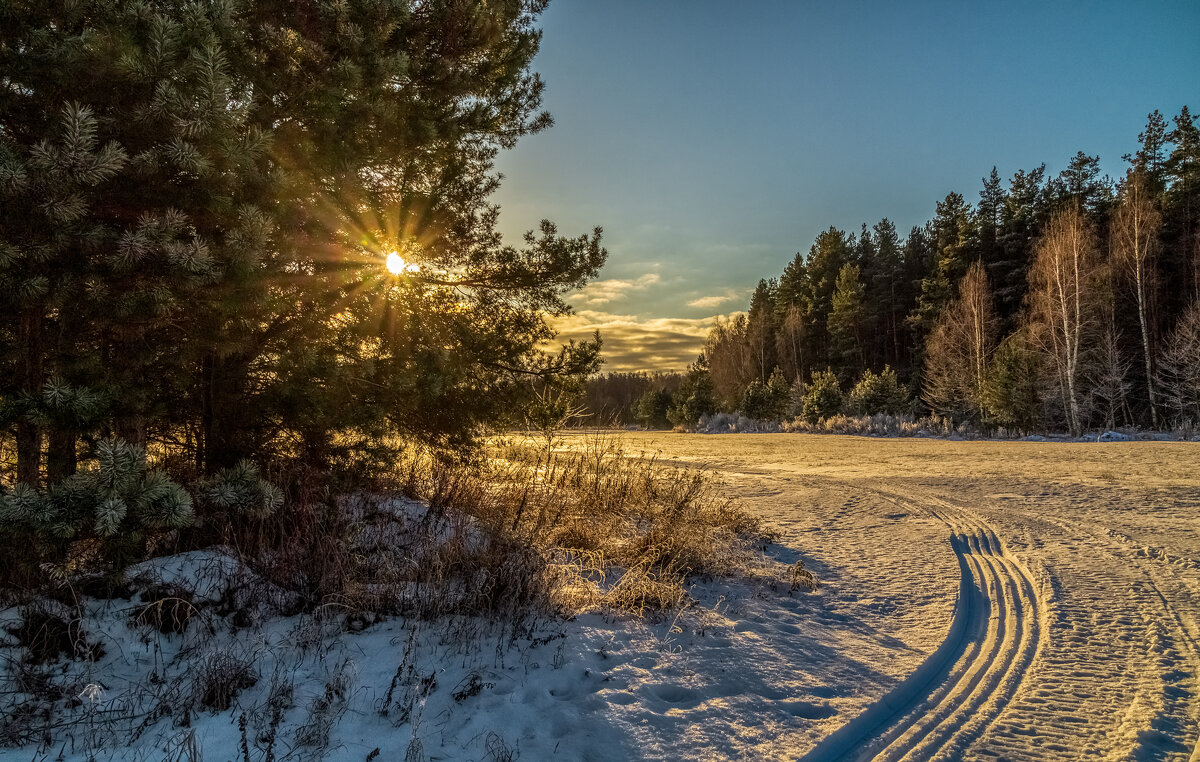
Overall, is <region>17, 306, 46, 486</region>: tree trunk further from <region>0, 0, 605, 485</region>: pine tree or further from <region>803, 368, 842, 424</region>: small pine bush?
<region>803, 368, 842, 424</region>: small pine bush

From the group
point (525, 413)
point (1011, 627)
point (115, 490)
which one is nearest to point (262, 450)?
point (115, 490)

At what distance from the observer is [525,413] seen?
6906mm

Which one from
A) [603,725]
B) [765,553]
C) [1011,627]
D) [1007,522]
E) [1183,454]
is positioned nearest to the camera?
[603,725]

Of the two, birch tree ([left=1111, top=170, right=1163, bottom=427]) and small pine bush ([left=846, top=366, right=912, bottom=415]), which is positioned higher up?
birch tree ([left=1111, top=170, right=1163, bottom=427])

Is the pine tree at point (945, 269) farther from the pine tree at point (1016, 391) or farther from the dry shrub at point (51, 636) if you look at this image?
the dry shrub at point (51, 636)

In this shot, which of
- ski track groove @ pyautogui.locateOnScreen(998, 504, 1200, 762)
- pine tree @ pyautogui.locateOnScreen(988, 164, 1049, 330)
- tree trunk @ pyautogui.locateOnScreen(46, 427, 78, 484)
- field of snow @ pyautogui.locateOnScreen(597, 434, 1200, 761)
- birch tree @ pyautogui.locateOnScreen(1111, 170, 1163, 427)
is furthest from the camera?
pine tree @ pyautogui.locateOnScreen(988, 164, 1049, 330)

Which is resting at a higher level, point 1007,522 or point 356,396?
point 356,396

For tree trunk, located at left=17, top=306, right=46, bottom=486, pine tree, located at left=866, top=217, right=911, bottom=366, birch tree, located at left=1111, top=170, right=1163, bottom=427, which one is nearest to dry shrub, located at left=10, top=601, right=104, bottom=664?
tree trunk, located at left=17, top=306, right=46, bottom=486

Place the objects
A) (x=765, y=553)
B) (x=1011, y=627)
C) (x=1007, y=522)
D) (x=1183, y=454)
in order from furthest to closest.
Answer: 1. (x=1183, y=454)
2. (x=1007, y=522)
3. (x=765, y=553)
4. (x=1011, y=627)

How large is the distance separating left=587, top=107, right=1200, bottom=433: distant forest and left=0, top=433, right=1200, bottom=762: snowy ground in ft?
24.2

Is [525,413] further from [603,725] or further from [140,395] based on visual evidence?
[603,725]

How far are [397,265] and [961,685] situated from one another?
6267 mm

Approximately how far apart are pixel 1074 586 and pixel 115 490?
7.55 metres

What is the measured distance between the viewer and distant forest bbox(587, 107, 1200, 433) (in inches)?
1038
